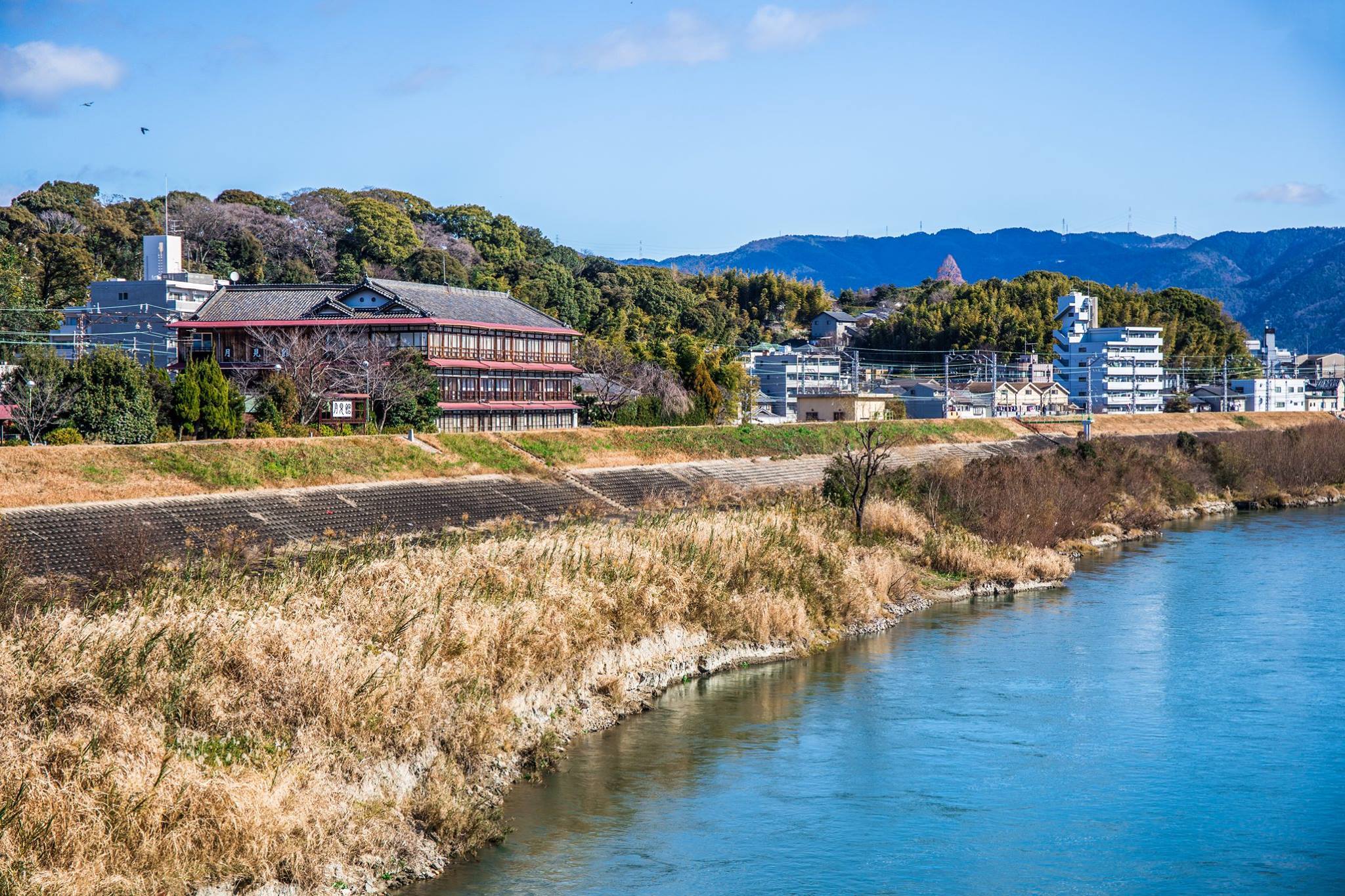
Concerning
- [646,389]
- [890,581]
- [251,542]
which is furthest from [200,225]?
[890,581]

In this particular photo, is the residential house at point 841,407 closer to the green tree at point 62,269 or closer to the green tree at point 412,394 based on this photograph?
the green tree at point 412,394

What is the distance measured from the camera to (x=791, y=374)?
92.9 m

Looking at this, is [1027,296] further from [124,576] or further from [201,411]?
[124,576]

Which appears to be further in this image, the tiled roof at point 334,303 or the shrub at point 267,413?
the tiled roof at point 334,303

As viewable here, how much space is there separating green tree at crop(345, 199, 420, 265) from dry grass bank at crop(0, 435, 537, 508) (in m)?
48.1

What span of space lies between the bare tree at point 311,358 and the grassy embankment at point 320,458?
19.2ft

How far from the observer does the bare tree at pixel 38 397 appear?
118 feet

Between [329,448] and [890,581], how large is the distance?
59.6ft

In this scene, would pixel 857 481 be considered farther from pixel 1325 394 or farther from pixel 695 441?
pixel 1325 394

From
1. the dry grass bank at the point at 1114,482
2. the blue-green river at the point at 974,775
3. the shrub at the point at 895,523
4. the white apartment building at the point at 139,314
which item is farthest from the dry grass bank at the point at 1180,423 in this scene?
the blue-green river at the point at 974,775

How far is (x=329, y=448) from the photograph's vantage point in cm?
3759

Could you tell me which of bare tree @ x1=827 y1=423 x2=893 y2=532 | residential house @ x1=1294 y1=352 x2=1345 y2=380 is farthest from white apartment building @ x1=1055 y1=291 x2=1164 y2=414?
bare tree @ x1=827 y1=423 x2=893 y2=532

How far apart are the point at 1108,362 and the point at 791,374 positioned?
99.7 feet

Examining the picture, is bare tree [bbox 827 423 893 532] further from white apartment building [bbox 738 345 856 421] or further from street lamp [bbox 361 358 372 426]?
white apartment building [bbox 738 345 856 421]
